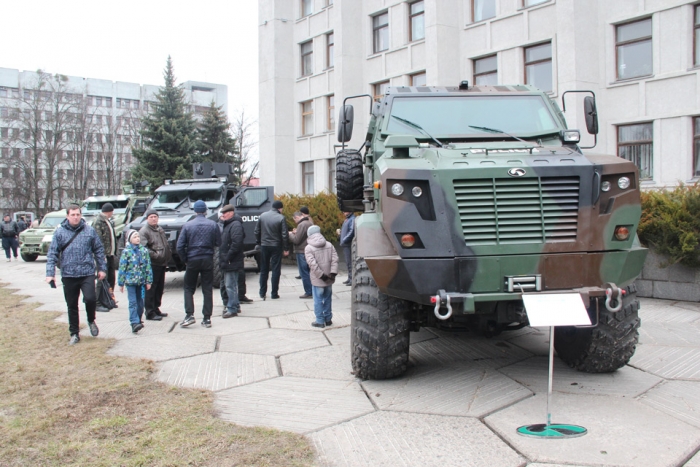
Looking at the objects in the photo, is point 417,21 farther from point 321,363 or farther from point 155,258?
point 321,363

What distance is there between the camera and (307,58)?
3195 centimetres

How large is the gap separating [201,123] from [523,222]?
3010cm

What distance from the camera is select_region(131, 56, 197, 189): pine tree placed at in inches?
1179

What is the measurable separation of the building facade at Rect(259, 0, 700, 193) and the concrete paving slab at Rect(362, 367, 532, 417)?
44.9 feet

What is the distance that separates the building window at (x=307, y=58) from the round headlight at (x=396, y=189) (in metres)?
28.1

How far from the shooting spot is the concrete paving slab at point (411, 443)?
377 cm

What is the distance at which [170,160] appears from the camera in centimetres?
2997

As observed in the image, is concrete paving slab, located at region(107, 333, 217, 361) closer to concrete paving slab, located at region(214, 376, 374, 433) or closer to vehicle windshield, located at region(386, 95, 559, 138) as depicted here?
concrete paving slab, located at region(214, 376, 374, 433)

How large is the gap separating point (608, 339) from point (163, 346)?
4.73m

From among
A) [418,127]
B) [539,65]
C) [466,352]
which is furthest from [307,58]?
[466,352]

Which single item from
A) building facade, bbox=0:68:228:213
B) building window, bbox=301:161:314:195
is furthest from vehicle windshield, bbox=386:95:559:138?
building facade, bbox=0:68:228:213

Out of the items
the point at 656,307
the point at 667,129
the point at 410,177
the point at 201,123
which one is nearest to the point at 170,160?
the point at 201,123

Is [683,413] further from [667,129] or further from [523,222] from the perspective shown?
[667,129]

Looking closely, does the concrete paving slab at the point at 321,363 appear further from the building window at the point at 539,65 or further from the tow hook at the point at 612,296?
the building window at the point at 539,65
